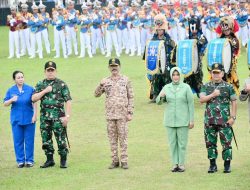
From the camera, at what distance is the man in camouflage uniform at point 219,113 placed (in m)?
11.7

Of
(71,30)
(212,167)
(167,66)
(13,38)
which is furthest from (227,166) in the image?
(13,38)

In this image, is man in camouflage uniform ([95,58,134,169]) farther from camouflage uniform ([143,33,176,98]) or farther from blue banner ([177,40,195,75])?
camouflage uniform ([143,33,176,98])

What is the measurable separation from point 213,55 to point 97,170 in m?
5.42

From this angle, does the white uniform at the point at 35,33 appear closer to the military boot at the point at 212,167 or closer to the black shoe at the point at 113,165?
the black shoe at the point at 113,165

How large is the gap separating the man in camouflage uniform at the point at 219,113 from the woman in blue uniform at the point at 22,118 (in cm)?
258

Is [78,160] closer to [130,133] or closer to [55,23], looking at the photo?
[130,133]

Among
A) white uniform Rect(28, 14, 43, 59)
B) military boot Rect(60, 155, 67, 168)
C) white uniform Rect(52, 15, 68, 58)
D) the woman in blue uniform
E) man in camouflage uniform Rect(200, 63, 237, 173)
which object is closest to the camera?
man in camouflage uniform Rect(200, 63, 237, 173)

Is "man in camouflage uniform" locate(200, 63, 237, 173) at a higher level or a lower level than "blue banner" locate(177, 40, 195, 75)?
lower

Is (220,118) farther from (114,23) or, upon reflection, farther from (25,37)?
(25,37)

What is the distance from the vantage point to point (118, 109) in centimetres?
1223

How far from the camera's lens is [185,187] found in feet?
36.4

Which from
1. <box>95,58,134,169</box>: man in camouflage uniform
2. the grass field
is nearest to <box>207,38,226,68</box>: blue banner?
the grass field

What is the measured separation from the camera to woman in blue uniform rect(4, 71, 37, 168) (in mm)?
12633

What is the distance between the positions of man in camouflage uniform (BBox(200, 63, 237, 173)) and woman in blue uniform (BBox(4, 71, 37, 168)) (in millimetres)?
2579
